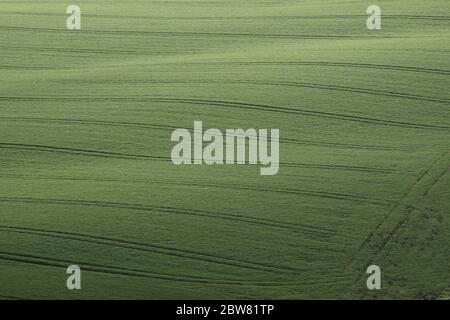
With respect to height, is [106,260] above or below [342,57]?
below

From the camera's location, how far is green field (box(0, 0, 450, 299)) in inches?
326

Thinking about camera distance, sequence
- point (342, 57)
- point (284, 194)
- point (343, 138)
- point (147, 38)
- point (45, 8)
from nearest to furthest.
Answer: point (284, 194), point (343, 138), point (342, 57), point (147, 38), point (45, 8)

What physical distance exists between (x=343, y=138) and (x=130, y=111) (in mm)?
2857

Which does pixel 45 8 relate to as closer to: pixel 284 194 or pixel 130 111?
pixel 130 111

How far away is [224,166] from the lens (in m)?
9.54

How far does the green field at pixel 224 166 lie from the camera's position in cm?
827

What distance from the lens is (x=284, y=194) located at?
30.1 ft
